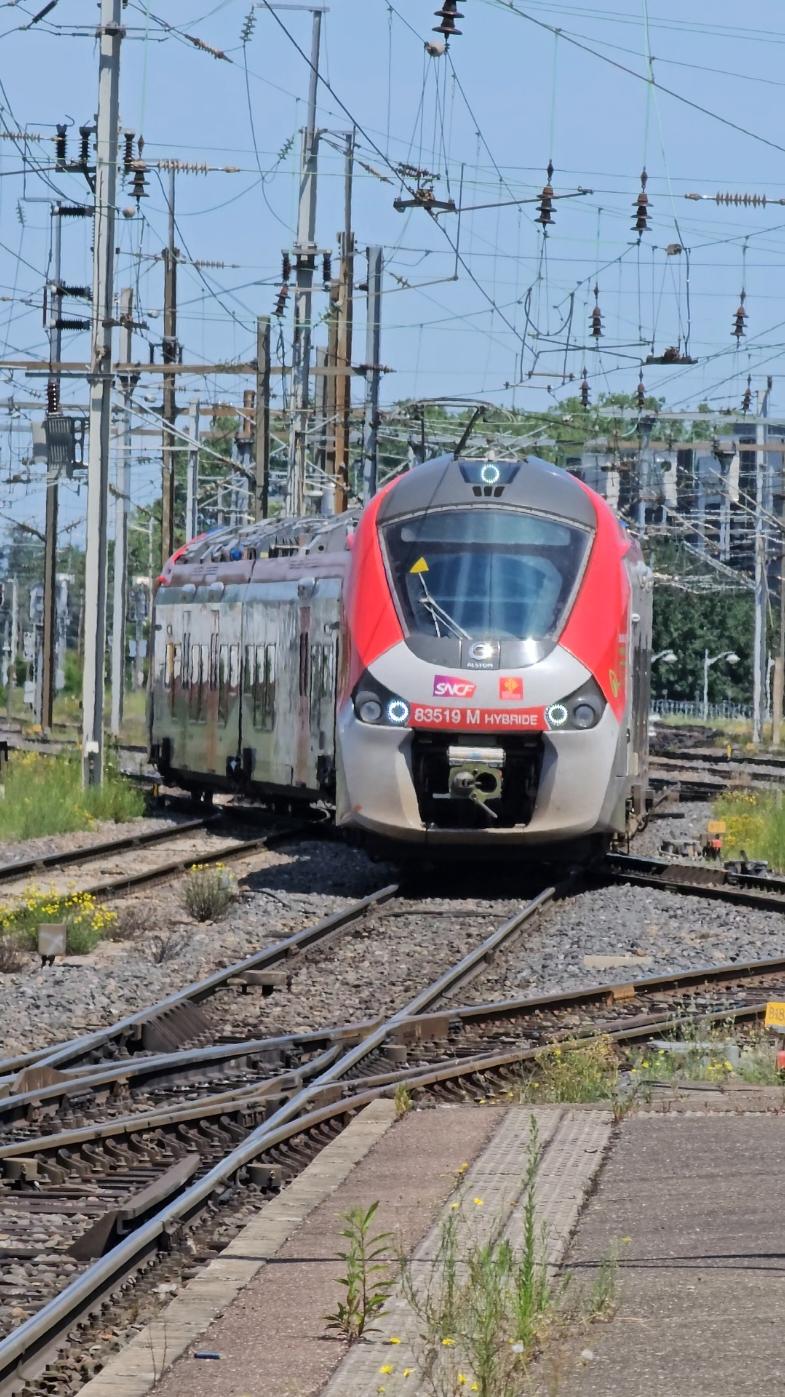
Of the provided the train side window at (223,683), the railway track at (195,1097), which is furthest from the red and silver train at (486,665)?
the train side window at (223,683)

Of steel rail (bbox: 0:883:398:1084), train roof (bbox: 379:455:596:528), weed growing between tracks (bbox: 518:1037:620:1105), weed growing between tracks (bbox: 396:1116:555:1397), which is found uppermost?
train roof (bbox: 379:455:596:528)

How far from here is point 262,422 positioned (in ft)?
110

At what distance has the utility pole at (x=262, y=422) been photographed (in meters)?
32.8

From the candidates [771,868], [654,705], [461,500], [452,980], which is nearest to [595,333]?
[771,868]

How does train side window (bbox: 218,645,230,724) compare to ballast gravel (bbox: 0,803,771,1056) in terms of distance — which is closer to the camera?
ballast gravel (bbox: 0,803,771,1056)

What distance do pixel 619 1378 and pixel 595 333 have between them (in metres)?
30.2

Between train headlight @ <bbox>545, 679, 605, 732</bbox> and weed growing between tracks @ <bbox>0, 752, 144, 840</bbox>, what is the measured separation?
28.6 ft

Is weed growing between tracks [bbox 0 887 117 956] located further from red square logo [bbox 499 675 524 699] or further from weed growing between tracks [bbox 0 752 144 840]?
weed growing between tracks [bbox 0 752 144 840]

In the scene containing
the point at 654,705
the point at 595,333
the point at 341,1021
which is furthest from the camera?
the point at 654,705

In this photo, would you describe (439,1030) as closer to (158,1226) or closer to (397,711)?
(158,1226)

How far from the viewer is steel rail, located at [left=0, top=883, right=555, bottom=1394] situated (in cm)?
539

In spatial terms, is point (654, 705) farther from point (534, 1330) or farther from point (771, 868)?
point (534, 1330)

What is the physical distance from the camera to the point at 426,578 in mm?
16641

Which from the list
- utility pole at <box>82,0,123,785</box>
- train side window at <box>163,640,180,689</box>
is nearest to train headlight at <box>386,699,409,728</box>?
utility pole at <box>82,0,123,785</box>
